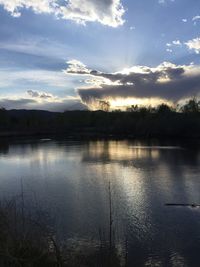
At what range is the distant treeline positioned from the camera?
251 feet

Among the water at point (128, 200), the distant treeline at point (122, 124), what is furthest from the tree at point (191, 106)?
the water at point (128, 200)

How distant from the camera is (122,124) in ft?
319

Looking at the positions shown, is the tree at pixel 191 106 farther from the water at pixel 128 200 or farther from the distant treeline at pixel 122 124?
the water at pixel 128 200

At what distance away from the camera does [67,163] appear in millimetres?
32000

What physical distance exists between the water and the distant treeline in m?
45.5

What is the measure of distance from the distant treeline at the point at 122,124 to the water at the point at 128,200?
45455 mm

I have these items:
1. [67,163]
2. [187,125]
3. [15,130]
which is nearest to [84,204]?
[67,163]

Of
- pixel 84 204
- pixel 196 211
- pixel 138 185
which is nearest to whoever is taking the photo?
pixel 196 211

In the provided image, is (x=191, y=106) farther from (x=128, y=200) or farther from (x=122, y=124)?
(x=128, y=200)

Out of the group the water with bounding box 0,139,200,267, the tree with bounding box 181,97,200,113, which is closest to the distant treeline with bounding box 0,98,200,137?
the tree with bounding box 181,97,200,113

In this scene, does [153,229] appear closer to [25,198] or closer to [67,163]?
[25,198]

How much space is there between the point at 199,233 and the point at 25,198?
8280 mm

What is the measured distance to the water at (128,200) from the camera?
37.1 feet

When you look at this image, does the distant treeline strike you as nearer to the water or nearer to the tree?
the tree
